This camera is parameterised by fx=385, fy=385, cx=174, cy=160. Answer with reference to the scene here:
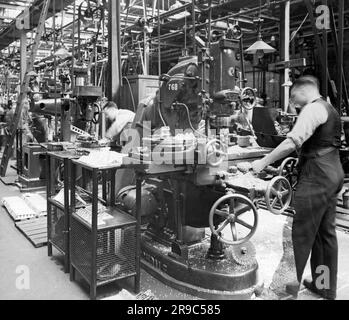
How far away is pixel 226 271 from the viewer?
2.36m

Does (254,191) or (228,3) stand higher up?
(228,3)

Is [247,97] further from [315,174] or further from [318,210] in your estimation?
[318,210]

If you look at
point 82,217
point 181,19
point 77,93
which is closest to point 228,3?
point 181,19

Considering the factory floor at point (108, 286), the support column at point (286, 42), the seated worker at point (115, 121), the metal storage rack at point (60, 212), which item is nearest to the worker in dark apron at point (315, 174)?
the factory floor at point (108, 286)

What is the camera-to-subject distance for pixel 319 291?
2.37 meters

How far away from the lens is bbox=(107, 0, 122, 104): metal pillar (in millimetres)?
4453

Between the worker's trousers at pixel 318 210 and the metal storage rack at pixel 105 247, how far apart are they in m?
0.96

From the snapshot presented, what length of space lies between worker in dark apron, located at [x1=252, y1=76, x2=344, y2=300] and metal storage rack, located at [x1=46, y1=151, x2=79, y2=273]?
1266 mm

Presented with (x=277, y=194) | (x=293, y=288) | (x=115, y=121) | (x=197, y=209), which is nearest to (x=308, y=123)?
(x=277, y=194)

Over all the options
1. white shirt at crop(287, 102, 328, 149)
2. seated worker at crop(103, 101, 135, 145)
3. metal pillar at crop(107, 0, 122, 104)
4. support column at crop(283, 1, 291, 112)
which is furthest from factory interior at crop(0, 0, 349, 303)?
support column at crop(283, 1, 291, 112)

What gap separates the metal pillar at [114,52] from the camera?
4.45 meters

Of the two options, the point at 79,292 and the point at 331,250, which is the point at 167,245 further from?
the point at 331,250

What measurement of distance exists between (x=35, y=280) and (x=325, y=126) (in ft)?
6.84

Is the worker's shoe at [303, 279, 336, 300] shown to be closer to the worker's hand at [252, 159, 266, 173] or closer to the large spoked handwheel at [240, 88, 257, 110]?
the worker's hand at [252, 159, 266, 173]
